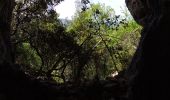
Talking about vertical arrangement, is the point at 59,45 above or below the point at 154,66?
above

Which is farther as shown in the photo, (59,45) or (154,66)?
(59,45)

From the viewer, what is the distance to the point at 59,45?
47.8 ft

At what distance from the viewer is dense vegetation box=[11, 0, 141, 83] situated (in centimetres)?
1458

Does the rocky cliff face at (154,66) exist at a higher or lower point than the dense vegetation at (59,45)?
lower

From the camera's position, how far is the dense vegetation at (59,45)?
47.8 ft

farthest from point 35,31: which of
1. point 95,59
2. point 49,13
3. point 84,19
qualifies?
point 84,19

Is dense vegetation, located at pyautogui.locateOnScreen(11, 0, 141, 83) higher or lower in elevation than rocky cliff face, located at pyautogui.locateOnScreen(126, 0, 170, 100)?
higher

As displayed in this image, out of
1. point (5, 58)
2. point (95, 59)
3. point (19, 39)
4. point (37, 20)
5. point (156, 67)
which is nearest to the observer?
point (156, 67)

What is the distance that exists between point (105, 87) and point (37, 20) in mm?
9747

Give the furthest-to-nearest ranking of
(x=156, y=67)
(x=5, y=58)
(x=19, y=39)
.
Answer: (x=19, y=39) → (x=5, y=58) → (x=156, y=67)

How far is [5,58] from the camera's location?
7.14 m

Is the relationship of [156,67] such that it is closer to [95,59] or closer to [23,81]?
[23,81]

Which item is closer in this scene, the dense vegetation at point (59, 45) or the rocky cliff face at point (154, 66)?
the rocky cliff face at point (154, 66)

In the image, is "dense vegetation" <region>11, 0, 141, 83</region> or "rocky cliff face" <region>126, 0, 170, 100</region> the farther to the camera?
"dense vegetation" <region>11, 0, 141, 83</region>
